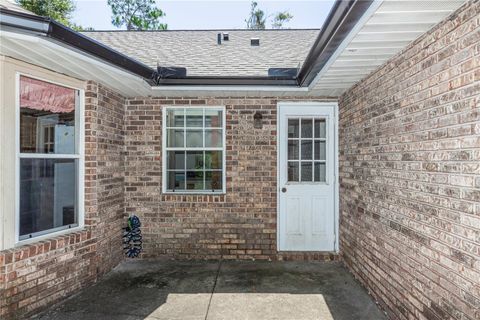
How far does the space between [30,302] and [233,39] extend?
6.10 metres

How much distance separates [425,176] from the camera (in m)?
2.84

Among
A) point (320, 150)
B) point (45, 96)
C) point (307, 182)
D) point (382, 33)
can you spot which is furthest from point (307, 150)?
point (45, 96)

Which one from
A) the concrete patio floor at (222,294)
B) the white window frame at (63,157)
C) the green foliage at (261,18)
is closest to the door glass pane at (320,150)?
the concrete patio floor at (222,294)

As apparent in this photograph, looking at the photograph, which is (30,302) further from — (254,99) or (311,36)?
(311,36)

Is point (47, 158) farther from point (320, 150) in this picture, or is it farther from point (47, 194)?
point (320, 150)

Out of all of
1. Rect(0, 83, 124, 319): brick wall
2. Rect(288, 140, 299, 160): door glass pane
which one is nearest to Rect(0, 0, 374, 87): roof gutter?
Rect(0, 83, 124, 319): brick wall

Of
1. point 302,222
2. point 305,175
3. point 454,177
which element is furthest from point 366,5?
point 302,222

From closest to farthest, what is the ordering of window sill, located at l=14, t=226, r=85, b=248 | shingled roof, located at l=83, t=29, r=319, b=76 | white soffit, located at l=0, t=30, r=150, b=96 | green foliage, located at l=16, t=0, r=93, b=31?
white soffit, located at l=0, t=30, r=150, b=96 < window sill, located at l=14, t=226, r=85, b=248 < shingled roof, located at l=83, t=29, r=319, b=76 < green foliage, located at l=16, t=0, r=93, b=31

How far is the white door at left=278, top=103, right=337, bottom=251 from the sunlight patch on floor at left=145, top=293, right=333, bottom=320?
4.91 feet

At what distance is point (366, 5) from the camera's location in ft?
7.59

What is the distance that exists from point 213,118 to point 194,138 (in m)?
0.48

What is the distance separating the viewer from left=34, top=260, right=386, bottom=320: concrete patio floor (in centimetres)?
358

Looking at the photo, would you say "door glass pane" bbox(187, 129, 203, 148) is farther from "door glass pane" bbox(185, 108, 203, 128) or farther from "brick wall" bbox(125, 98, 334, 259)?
"brick wall" bbox(125, 98, 334, 259)

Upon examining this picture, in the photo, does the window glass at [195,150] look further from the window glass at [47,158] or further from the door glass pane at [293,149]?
the window glass at [47,158]
